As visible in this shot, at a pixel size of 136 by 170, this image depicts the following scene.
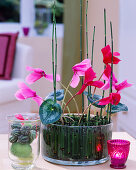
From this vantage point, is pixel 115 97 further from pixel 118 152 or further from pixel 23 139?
pixel 23 139

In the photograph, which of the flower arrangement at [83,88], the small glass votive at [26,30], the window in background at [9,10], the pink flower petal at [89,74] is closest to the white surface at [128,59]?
the small glass votive at [26,30]

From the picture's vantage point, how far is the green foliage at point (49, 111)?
1.21 meters

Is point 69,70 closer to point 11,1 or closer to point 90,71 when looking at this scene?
point 11,1

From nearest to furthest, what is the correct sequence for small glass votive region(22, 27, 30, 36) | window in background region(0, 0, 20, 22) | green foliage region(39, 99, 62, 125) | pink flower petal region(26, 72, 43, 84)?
green foliage region(39, 99, 62, 125) < pink flower petal region(26, 72, 43, 84) < small glass votive region(22, 27, 30, 36) < window in background region(0, 0, 20, 22)

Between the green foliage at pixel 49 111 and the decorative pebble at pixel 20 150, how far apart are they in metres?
0.13

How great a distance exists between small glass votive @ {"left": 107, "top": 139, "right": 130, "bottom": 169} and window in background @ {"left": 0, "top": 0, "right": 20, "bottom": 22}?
3.88m

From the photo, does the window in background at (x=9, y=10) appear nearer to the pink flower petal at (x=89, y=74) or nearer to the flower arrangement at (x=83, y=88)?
the flower arrangement at (x=83, y=88)

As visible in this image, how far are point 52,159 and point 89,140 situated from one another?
154 millimetres

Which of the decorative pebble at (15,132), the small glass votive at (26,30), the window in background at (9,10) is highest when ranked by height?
the window in background at (9,10)

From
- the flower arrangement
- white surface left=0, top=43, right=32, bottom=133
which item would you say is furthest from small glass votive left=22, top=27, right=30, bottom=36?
the flower arrangement

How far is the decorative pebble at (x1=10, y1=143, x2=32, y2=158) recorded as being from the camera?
4.14 feet

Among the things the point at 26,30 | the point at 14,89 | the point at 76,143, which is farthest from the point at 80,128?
the point at 26,30

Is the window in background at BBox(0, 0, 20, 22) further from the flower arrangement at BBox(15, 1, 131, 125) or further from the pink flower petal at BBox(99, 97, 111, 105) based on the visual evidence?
the pink flower petal at BBox(99, 97, 111, 105)

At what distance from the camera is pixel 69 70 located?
4.62m
